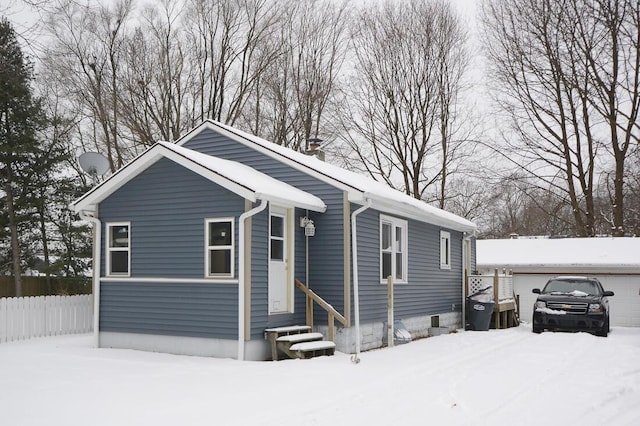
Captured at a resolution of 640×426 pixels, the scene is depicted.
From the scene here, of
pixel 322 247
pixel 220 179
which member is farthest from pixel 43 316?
pixel 322 247

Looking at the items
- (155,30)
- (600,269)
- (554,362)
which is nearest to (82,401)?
(554,362)

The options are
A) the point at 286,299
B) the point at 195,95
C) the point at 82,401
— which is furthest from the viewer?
the point at 195,95

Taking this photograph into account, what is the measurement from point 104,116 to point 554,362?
21.8 m

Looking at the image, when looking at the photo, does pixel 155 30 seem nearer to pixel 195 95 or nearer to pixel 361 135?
pixel 195 95

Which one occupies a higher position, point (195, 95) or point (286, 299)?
point (195, 95)

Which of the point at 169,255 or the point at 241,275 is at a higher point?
the point at 169,255

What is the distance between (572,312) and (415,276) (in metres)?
4.61

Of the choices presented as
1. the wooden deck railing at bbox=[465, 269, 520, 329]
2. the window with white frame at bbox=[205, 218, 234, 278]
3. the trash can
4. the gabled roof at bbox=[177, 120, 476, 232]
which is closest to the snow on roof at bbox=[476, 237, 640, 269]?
the wooden deck railing at bbox=[465, 269, 520, 329]

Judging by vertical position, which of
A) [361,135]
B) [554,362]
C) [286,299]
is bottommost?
[554,362]

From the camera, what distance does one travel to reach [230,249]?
1195 cm

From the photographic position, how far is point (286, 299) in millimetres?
12914

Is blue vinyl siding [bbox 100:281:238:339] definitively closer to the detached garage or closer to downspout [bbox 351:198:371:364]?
downspout [bbox 351:198:371:364]

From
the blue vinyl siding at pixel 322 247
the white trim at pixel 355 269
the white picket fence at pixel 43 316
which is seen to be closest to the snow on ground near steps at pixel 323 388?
the white trim at pixel 355 269

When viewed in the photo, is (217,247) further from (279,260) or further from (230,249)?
(279,260)
